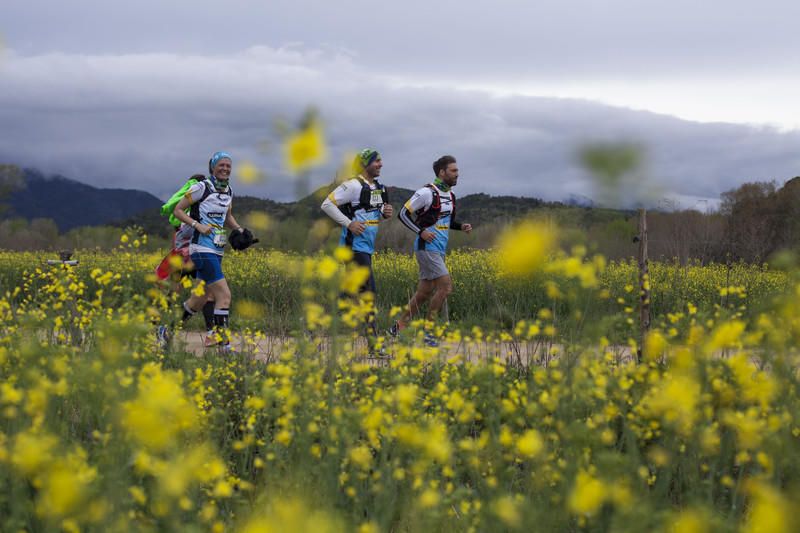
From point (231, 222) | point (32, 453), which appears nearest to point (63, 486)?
point (32, 453)

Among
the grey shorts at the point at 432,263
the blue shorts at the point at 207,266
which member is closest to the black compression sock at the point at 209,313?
the blue shorts at the point at 207,266

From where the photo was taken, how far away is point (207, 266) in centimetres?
701

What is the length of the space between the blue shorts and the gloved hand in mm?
207

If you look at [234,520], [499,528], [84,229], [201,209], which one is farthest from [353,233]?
[84,229]

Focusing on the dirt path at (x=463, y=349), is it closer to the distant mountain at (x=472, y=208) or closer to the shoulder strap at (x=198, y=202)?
the shoulder strap at (x=198, y=202)

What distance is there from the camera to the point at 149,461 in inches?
99.0

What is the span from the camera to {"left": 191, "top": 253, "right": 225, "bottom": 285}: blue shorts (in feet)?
22.9

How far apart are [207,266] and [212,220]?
44 cm

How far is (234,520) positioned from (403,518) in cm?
76

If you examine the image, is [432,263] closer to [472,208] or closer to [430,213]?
[430,213]

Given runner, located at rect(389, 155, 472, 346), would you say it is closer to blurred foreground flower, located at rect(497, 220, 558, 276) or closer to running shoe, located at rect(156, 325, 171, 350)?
running shoe, located at rect(156, 325, 171, 350)

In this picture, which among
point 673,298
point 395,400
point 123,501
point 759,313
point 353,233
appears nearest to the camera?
point 123,501

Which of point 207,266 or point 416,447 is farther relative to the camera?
point 207,266

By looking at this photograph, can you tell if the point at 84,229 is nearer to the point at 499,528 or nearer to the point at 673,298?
the point at 673,298
